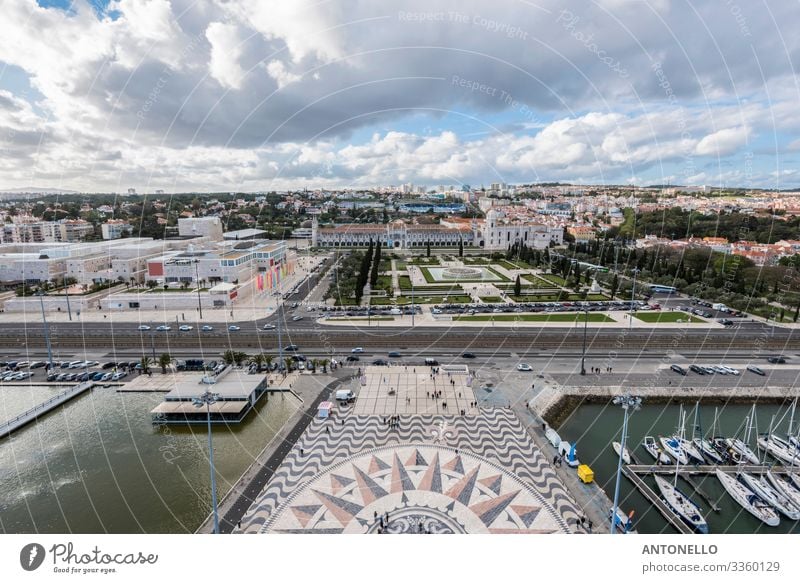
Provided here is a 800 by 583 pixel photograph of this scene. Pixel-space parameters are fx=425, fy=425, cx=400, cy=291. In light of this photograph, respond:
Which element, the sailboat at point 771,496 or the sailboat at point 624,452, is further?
the sailboat at point 624,452

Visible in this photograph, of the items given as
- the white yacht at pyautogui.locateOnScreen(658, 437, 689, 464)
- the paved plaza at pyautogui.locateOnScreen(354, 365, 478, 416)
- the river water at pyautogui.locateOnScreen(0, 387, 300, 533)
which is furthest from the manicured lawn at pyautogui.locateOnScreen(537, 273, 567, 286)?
the river water at pyautogui.locateOnScreen(0, 387, 300, 533)

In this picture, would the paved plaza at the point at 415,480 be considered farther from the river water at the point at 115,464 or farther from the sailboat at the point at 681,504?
the sailboat at the point at 681,504

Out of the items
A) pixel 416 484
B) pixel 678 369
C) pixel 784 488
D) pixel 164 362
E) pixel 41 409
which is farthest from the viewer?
pixel 164 362

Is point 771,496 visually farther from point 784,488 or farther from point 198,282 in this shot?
point 198,282

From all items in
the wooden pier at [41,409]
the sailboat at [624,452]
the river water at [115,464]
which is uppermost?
the wooden pier at [41,409]

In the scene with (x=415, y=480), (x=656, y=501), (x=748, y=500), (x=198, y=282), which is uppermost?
(x=198, y=282)

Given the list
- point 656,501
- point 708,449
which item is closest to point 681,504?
point 656,501

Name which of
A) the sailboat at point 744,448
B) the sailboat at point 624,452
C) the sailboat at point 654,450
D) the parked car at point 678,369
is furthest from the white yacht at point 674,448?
the parked car at point 678,369

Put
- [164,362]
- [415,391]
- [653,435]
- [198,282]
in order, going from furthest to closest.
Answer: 1. [198,282]
2. [164,362]
3. [415,391]
4. [653,435]
